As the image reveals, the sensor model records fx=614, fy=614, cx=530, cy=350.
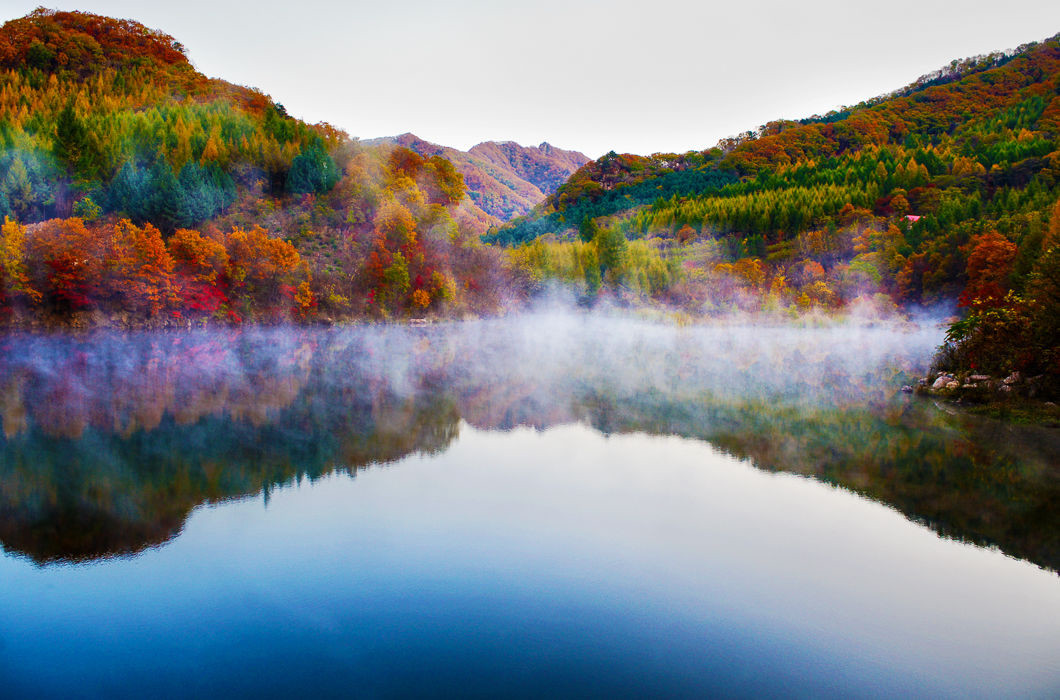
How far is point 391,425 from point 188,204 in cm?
4290

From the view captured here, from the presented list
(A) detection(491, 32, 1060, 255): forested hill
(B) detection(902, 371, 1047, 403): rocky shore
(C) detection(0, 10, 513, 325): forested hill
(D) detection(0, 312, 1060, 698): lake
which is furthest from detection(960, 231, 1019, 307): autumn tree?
(C) detection(0, 10, 513, 325): forested hill

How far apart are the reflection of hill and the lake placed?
0.11 metres

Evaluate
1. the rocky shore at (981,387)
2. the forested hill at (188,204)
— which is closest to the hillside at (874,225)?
the rocky shore at (981,387)

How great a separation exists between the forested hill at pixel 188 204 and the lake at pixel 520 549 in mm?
22438

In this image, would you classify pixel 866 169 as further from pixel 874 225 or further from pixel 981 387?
pixel 981 387

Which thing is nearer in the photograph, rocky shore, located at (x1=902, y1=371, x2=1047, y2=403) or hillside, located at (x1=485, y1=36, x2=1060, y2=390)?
rocky shore, located at (x1=902, y1=371, x2=1047, y2=403)

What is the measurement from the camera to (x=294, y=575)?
8648mm

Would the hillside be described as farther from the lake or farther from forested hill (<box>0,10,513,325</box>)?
forested hill (<box>0,10,513,325</box>)

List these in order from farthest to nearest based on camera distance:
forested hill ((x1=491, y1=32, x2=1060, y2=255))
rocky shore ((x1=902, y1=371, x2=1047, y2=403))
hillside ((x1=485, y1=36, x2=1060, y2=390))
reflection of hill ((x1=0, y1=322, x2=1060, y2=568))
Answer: forested hill ((x1=491, y1=32, x2=1060, y2=255)), hillside ((x1=485, y1=36, x2=1060, y2=390)), rocky shore ((x1=902, y1=371, x2=1047, y2=403)), reflection of hill ((x1=0, y1=322, x2=1060, y2=568))

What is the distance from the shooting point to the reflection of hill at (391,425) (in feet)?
35.9

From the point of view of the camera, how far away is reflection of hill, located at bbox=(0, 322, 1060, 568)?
11.0 metres

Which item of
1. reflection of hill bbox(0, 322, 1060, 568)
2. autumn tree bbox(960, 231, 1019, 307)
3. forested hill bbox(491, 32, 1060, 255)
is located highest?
forested hill bbox(491, 32, 1060, 255)

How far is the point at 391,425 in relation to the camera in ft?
58.4

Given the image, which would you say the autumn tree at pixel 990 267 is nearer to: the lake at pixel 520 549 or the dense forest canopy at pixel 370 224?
the dense forest canopy at pixel 370 224
